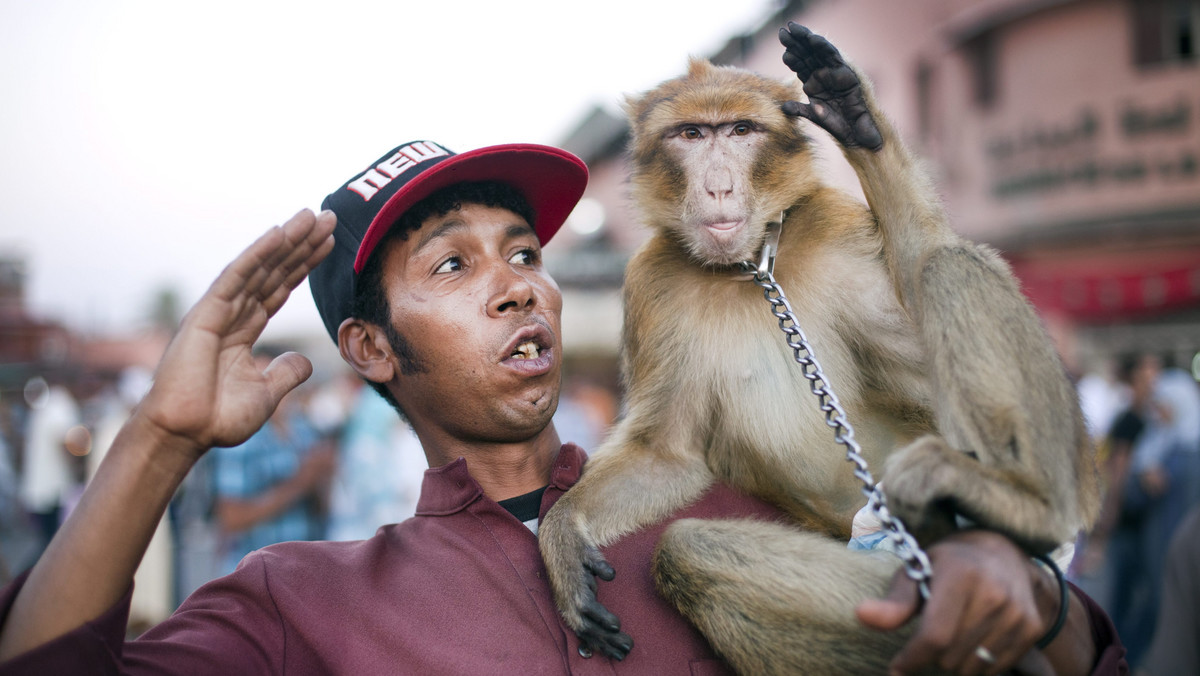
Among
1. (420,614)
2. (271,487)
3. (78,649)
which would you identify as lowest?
(271,487)

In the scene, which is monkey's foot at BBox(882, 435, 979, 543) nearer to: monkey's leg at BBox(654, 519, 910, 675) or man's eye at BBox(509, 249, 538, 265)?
monkey's leg at BBox(654, 519, 910, 675)

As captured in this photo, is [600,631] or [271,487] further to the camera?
[271,487]

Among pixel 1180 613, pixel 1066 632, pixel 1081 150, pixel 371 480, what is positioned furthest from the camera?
pixel 1081 150

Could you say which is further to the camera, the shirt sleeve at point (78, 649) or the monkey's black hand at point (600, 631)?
the monkey's black hand at point (600, 631)

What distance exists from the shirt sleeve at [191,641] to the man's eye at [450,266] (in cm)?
65

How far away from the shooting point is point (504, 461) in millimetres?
1888

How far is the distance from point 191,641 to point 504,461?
672 millimetres

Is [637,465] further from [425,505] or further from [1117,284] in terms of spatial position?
[1117,284]

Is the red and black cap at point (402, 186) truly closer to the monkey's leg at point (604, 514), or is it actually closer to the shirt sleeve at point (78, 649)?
the monkey's leg at point (604, 514)

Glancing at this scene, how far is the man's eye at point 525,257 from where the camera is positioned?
195 centimetres

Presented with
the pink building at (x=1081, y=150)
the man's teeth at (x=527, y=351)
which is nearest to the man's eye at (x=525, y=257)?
the man's teeth at (x=527, y=351)

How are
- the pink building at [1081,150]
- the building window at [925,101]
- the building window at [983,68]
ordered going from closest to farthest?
the pink building at [1081,150]
the building window at [983,68]
the building window at [925,101]

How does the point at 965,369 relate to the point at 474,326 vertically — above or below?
below

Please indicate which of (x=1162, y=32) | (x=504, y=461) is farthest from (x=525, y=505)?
(x=1162, y=32)
